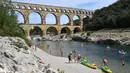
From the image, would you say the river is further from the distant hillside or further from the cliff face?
the distant hillside

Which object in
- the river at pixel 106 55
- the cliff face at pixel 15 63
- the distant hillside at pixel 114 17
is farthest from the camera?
the distant hillside at pixel 114 17

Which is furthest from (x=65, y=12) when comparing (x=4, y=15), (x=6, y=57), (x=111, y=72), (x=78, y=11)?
(x=6, y=57)

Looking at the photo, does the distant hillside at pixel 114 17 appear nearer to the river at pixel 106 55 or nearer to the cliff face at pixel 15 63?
the river at pixel 106 55

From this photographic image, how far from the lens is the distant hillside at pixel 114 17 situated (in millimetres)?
88812

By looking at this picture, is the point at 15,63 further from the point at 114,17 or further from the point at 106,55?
the point at 114,17

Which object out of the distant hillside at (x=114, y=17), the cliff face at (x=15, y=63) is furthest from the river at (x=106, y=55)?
the distant hillside at (x=114, y=17)

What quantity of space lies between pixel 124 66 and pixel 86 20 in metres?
98.7

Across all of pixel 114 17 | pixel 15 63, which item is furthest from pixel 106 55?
pixel 114 17

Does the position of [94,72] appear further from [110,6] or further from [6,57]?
[110,6]

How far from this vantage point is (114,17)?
95688mm

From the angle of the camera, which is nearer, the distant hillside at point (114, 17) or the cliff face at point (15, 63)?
the cliff face at point (15, 63)

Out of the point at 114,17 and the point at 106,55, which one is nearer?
the point at 106,55

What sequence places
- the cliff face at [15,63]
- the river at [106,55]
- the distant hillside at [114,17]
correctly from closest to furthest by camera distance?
the cliff face at [15,63], the river at [106,55], the distant hillside at [114,17]

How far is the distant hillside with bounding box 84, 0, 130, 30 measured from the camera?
88.8 meters
